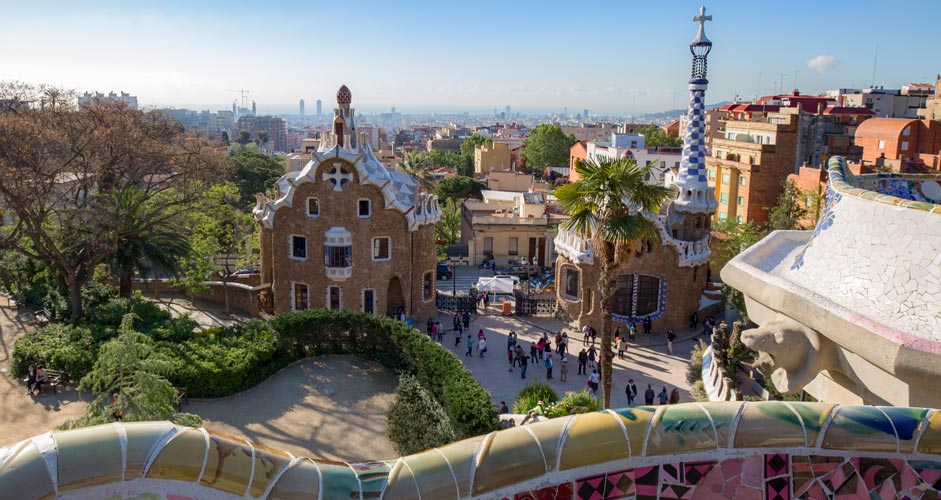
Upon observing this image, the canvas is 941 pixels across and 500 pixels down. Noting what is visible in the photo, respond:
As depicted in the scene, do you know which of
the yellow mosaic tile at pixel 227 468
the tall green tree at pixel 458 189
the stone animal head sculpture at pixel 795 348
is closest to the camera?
the yellow mosaic tile at pixel 227 468

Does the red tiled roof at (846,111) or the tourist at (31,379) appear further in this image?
the red tiled roof at (846,111)

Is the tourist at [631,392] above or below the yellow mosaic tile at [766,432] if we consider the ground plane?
below

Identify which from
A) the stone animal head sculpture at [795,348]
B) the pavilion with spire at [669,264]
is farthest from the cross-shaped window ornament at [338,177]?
the stone animal head sculpture at [795,348]

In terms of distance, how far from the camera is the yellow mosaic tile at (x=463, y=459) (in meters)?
4.84

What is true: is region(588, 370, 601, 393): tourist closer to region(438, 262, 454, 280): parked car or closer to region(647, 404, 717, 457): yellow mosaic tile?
region(647, 404, 717, 457): yellow mosaic tile

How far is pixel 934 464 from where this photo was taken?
5238 mm

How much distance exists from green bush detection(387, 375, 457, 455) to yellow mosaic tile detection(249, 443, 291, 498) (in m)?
13.1

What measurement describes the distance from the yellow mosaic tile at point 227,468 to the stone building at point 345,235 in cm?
2532

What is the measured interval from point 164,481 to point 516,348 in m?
22.5

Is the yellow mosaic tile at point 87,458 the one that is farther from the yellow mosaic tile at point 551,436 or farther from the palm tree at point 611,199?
the palm tree at point 611,199

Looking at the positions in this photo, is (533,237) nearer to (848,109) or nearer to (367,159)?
(367,159)

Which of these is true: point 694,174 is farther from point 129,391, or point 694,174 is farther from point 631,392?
point 129,391

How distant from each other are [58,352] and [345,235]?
11146 mm

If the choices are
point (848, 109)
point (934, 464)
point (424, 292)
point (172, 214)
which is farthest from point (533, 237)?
point (934, 464)
